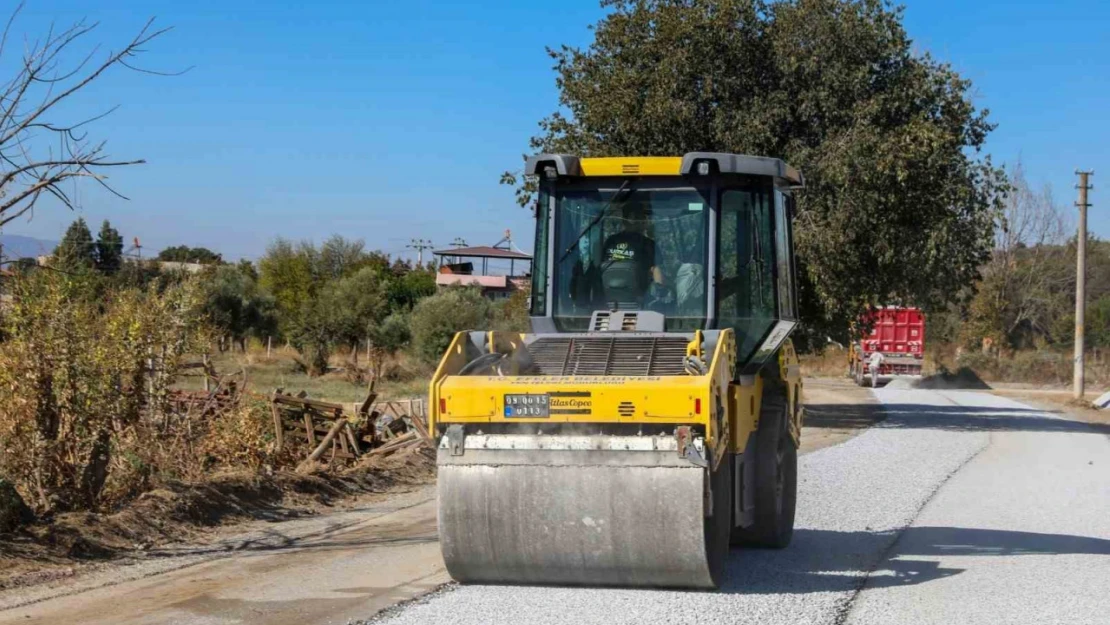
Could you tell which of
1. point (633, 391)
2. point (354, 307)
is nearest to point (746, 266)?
point (633, 391)

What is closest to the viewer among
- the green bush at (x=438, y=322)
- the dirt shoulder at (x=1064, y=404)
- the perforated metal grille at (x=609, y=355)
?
the perforated metal grille at (x=609, y=355)

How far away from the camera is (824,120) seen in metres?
25.5

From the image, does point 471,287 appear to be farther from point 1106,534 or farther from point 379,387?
point 1106,534

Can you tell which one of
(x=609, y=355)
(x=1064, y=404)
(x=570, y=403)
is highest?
(x=609, y=355)

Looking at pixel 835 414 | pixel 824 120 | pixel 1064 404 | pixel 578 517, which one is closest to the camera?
pixel 578 517

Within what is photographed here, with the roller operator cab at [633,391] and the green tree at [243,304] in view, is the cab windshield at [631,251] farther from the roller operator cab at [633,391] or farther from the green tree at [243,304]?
the green tree at [243,304]

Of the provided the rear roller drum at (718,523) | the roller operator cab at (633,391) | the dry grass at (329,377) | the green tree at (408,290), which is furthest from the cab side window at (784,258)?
the green tree at (408,290)

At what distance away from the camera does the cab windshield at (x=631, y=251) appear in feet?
29.0

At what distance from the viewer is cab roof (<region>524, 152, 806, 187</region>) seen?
8.84m

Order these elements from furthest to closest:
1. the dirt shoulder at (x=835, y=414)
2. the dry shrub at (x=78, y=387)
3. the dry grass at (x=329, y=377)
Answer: the dry grass at (x=329, y=377)
the dirt shoulder at (x=835, y=414)
the dry shrub at (x=78, y=387)

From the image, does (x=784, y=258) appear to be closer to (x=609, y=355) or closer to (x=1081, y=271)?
(x=609, y=355)

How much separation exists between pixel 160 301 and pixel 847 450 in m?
12.1

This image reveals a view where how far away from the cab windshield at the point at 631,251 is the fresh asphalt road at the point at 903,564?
2.05 m

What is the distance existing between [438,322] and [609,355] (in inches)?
1509
